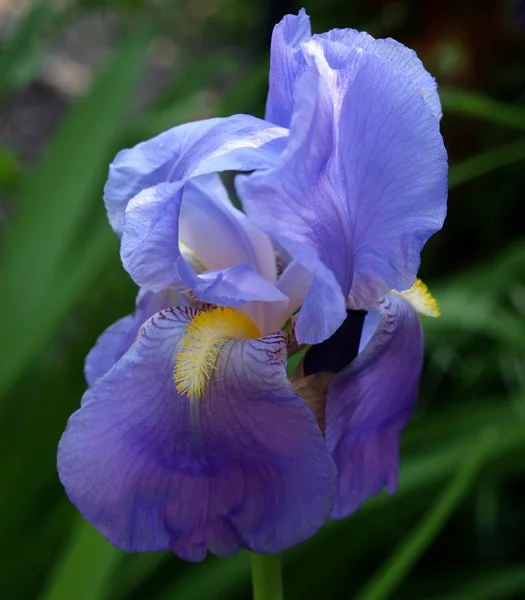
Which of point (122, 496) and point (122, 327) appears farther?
point (122, 327)

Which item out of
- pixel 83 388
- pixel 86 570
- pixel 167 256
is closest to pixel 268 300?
pixel 167 256

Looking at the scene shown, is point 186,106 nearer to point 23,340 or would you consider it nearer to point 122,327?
point 23,340

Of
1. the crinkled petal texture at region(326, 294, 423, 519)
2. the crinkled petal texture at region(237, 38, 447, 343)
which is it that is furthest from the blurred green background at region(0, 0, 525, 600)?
the crinkled petal texture at region(237, 38, 447, 343)

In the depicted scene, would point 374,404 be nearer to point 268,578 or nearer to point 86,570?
point 268,578

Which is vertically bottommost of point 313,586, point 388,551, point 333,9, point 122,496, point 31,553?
point 388,551

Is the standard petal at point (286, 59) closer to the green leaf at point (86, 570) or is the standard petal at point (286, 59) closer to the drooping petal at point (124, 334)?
the drooping petal at point (124, 334)

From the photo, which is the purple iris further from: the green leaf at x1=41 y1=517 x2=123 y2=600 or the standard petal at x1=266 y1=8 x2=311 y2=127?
the green leaf at x1=41 y1=517 x2=123 y2=600

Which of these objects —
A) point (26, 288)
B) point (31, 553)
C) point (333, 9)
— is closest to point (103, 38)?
point (333, 9)

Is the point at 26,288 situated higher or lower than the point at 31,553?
higher
